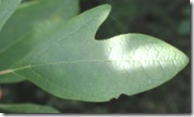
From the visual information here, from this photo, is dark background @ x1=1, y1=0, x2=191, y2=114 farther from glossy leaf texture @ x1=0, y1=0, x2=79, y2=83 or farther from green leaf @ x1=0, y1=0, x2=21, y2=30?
green leaf @ x1=0, y1=0, x2=21, y2=30

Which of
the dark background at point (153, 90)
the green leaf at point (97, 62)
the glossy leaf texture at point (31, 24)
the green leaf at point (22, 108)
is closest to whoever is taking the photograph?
the green leaf at point (97, 62)

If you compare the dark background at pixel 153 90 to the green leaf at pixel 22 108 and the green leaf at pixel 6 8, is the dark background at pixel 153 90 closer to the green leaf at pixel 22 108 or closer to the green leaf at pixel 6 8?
the green leaf at pixel 22 108

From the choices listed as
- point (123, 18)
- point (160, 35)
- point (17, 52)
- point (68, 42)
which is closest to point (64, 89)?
point (68, 42)

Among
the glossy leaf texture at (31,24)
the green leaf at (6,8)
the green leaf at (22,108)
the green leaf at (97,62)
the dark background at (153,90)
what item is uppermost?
the green leaf at (6,8)

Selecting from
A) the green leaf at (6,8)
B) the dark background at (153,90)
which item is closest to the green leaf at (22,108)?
the green leaf at (6,8)

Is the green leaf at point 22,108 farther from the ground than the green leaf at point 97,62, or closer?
closer

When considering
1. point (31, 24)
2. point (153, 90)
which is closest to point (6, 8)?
point (31, 24)

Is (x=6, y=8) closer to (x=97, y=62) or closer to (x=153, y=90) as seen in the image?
(x=97, y=62)
